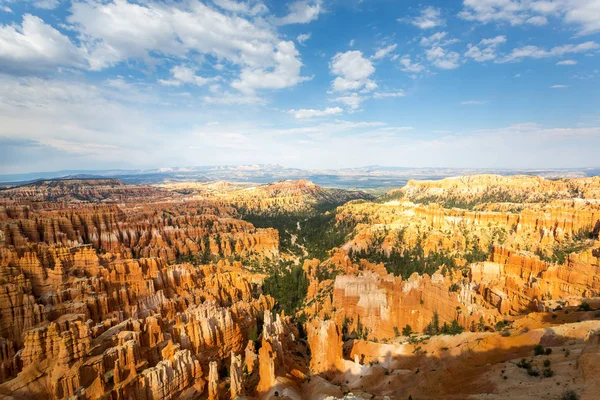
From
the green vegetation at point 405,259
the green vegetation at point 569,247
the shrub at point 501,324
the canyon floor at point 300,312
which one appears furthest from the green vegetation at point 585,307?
the green vegetation at point 569,247

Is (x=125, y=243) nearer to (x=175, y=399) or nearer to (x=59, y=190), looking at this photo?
(x=175, y=399)

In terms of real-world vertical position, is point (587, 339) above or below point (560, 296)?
above

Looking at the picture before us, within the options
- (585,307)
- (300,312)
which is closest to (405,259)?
(300,312)

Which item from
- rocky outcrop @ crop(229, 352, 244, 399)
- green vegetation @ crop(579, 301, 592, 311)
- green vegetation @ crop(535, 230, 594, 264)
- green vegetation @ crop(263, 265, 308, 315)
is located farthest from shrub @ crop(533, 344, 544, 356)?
green vegetation @ crop(535, 230, 594, 264)

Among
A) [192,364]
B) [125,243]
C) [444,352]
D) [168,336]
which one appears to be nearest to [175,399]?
[192,364]

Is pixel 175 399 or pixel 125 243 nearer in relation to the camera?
pixel 175 399

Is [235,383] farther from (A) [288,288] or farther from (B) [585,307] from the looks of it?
(A) [288,288]

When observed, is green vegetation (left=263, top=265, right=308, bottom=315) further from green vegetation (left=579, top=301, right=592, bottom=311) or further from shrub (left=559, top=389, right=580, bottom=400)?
shrub (left=559, top=389, right=580, bottom=400)
